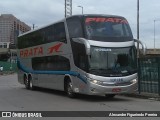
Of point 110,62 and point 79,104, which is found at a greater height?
point 110,62

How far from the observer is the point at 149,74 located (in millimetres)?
20812

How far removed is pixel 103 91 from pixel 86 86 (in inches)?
31.1

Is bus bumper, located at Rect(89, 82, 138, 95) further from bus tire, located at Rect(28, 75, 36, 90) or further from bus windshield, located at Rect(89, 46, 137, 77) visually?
bus tire, located at Rect(28, 75, 36, 90)

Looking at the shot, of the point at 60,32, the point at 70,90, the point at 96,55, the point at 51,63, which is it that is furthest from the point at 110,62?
the point at 51,63

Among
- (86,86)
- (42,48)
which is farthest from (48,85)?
(86,86)

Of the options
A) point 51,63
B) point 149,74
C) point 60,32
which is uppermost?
point 60,32

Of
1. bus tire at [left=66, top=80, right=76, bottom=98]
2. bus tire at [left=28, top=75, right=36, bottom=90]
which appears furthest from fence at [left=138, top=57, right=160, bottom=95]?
bus tire at [left=28, top=75, right=36, bottom=90]

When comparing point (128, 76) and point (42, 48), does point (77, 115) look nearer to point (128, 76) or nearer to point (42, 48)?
point (128, 76)

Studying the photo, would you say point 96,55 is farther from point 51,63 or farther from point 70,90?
point 51,63

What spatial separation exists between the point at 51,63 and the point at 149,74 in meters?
5.46

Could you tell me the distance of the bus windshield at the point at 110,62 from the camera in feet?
59.8

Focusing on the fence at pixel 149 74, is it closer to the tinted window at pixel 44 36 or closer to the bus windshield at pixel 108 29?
the bus windshield at pixel 108 29

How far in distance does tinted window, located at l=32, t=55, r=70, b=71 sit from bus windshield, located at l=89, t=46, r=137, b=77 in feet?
8.00

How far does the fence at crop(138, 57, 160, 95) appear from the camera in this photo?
2025 cm
